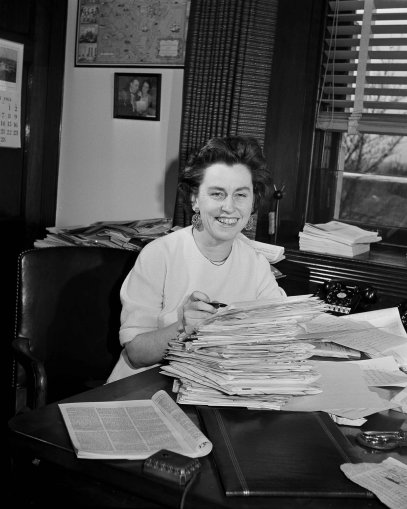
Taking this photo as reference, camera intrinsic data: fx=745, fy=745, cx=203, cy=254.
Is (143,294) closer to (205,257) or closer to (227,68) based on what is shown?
(205,257)

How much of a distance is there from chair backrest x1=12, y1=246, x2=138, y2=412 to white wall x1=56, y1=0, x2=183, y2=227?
1171 mm

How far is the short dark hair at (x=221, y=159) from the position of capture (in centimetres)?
219

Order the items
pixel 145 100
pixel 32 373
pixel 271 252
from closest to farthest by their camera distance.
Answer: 1. pixel 32 373
2. pixel 271 252
3. pixel 145 100

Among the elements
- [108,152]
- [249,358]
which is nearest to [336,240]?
[108,152]

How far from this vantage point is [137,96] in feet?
11.1

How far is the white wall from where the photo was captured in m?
3.37

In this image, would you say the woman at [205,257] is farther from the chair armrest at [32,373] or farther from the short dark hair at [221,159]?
the chair armrest at [32,373]

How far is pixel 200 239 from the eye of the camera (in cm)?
219

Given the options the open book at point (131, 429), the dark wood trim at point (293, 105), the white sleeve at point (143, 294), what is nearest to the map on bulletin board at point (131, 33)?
the dark wood trim at point (293, 105)

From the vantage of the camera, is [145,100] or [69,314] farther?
[145,100]

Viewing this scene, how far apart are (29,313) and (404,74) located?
71.6 inches

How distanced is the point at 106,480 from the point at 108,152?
2.53 metres

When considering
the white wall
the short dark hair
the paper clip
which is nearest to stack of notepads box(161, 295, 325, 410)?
the paper clip

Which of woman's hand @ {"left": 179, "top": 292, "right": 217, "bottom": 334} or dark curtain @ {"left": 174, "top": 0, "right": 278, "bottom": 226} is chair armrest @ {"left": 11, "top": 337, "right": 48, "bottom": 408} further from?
dark curtain @ {"left": 174, "top": 0, "right": 278, "bottom": 226}
